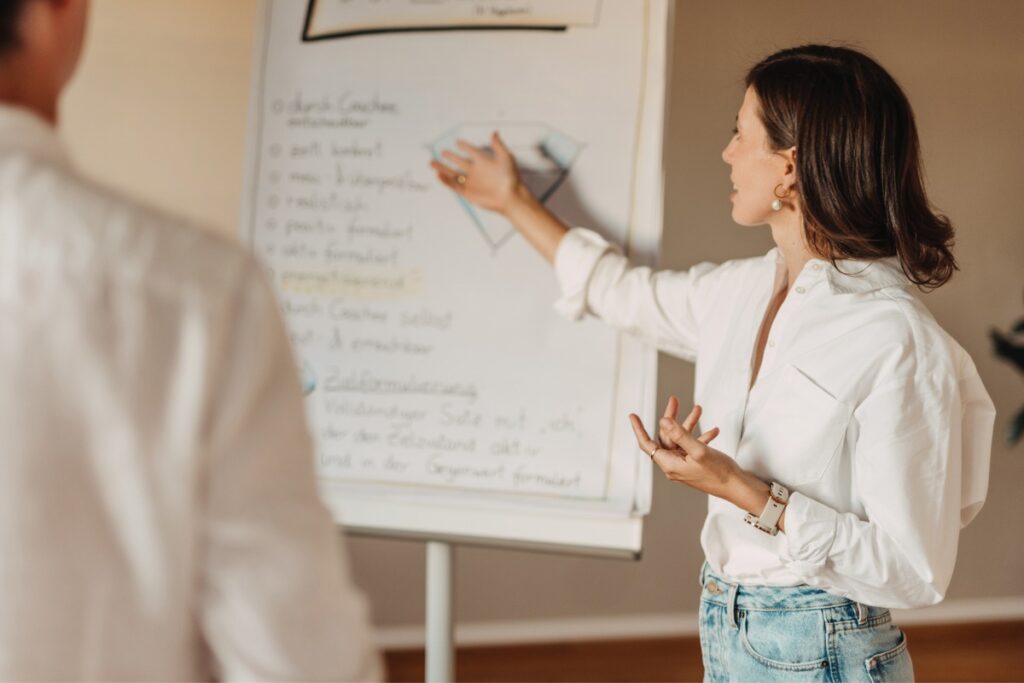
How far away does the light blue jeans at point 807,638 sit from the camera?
142cm

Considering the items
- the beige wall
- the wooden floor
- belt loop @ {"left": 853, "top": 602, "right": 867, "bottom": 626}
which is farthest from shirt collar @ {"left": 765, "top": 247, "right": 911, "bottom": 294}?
the wooden floor

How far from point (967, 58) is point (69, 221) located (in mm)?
2981

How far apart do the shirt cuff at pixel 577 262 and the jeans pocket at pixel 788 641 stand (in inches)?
22.0

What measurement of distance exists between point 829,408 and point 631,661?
178 cm

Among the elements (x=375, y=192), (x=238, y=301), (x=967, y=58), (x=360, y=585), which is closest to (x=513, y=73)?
(x=375, y=192)

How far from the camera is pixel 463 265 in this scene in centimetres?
178

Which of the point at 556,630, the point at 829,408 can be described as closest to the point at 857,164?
the point at 829,408

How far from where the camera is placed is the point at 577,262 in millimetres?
1673

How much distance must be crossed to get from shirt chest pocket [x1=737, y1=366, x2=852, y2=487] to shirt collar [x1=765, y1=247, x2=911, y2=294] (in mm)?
137

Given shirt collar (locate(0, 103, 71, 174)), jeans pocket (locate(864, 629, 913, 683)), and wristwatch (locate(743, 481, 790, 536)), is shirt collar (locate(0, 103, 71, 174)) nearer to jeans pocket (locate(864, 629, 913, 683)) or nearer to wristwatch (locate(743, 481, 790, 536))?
wristwatch (locate(743, 481, 790, 536))

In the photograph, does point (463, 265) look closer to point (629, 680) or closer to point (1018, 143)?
point (629, 680)

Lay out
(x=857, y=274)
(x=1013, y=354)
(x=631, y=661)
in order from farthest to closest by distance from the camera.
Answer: (x=631, y=661) → (x=857, y=274) → (x=1013, y=354)

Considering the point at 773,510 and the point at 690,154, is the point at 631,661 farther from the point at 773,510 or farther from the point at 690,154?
the point at 773,510

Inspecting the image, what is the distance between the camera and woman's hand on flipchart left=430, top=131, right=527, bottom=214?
5.69ft
